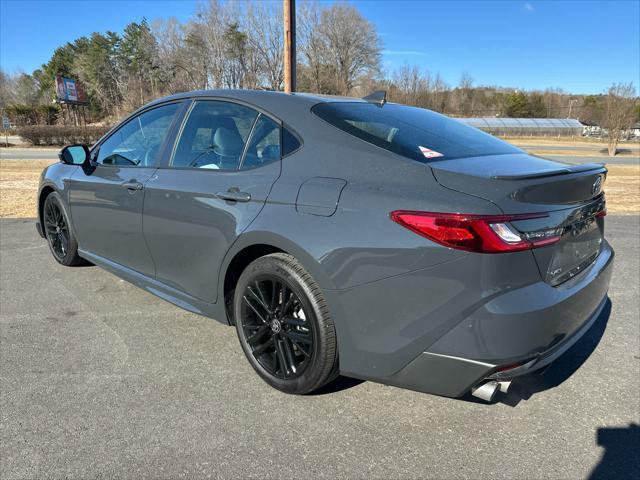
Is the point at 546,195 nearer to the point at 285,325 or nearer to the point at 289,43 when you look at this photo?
the point at 285,325

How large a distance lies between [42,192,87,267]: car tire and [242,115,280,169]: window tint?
2514 millimetres

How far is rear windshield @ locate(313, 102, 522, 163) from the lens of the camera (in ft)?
7.72

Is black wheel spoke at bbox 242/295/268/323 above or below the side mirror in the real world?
below

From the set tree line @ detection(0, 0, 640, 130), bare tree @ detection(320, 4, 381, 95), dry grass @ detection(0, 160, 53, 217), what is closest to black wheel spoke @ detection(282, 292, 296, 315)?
dry grass @ detection(0, 160, 53, 217)

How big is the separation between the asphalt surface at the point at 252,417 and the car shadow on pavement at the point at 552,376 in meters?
0.01

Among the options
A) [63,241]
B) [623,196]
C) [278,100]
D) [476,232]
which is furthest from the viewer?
[623,196]

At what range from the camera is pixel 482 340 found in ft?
6.15

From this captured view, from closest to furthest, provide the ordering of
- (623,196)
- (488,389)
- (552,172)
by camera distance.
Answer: (488,389) < (552,172) < (623,196)

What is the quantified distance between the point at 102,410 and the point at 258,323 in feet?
3.05

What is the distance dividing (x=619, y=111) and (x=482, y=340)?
37.6m

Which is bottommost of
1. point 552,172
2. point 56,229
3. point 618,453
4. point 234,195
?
point 618,453

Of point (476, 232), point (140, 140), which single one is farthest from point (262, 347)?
point (140, 140)

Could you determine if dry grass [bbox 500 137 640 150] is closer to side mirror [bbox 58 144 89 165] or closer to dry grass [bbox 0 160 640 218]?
dry grass [bbox 0 160 640 218]

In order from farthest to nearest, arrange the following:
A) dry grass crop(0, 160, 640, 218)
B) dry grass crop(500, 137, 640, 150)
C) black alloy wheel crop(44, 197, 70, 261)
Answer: dry grass crop(500, 137, 640, 150)
dry grass crop(0, 160, 640, 218)
black alloy wheel crop(44, 197, 70, 261)
